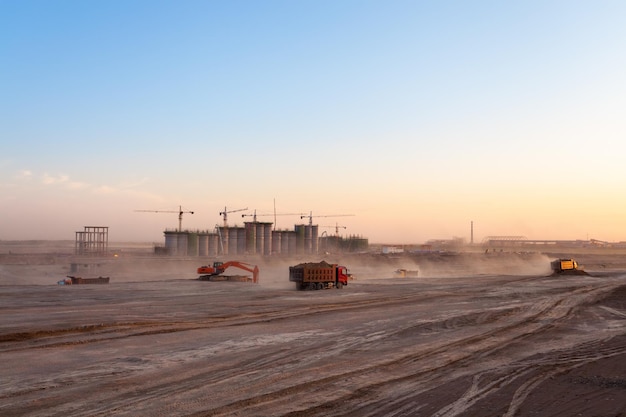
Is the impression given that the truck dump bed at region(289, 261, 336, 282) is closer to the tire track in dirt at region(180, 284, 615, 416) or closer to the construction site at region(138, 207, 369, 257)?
the tire track in dirt at region(180, 284, 615, 416)

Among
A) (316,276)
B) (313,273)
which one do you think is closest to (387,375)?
(313,273)

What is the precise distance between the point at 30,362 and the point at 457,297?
2799cm

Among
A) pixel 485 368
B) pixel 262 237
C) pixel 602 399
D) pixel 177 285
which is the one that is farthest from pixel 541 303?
pixel 262 237

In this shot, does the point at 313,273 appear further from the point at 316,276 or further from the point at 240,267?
the point at 240,267

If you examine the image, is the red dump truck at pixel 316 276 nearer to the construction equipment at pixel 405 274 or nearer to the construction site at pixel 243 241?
the construction equipment at pixel 405 274

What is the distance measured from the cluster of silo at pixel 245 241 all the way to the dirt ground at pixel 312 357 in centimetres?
9863

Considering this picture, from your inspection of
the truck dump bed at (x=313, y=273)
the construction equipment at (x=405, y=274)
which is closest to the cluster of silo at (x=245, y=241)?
the construction equipment at (x=405, y=274)

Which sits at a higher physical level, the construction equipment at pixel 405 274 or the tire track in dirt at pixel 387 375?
the tire track in dirt at pixel 387 375

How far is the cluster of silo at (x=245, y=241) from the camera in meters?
132

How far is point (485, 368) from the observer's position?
15148 millimetres

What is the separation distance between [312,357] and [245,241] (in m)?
135

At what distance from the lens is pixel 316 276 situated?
44.6m

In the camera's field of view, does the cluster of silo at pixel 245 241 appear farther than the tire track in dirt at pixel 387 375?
Yes

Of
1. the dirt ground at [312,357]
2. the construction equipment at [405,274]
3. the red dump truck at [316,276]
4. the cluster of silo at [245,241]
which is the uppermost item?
the cluster of silo at [245,241]
